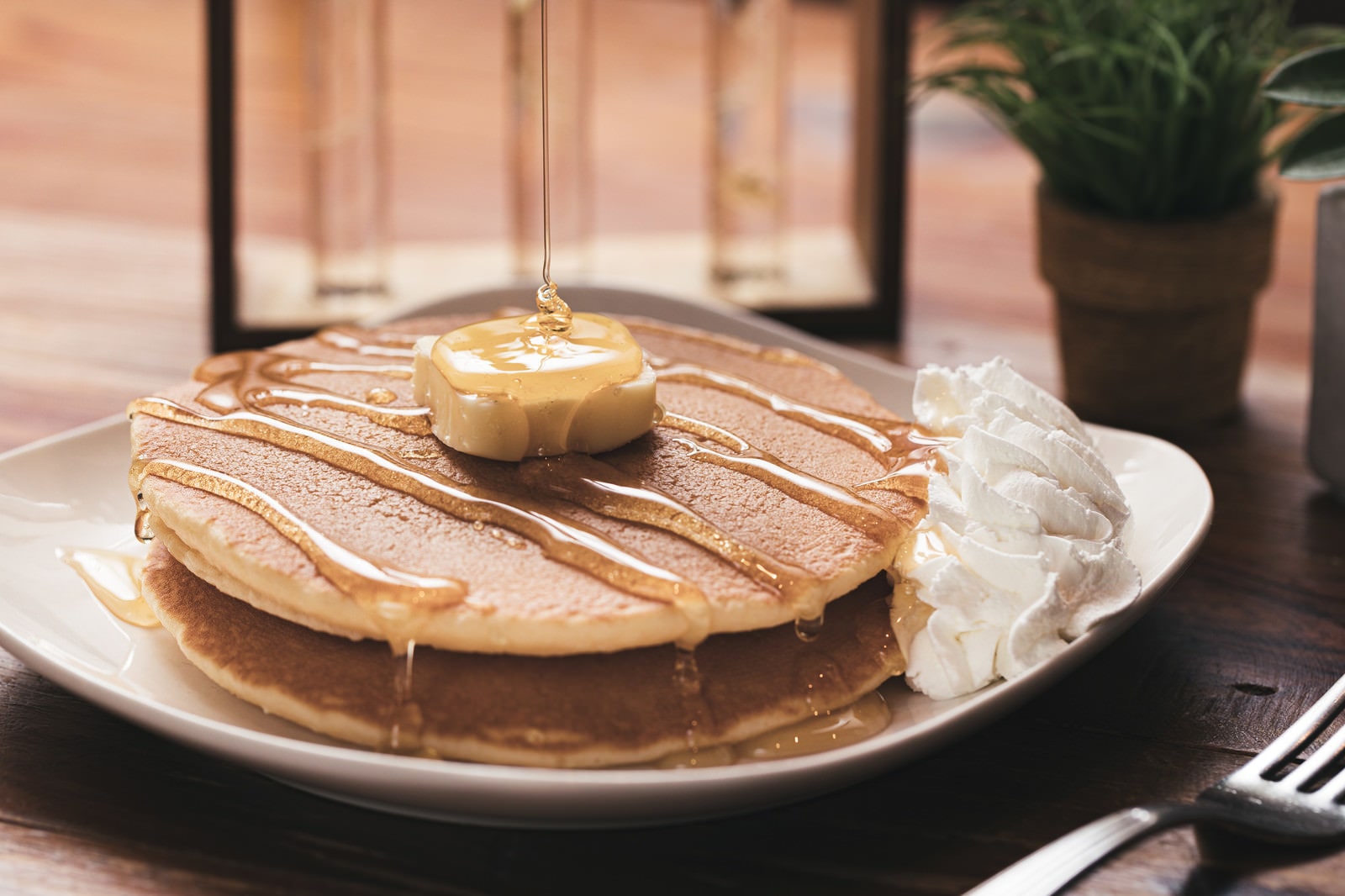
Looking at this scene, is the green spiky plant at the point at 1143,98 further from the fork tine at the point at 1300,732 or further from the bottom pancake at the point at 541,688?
the bottom pancake at the point at 541,688

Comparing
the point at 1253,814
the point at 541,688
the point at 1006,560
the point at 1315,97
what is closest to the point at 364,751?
the point at 541,688

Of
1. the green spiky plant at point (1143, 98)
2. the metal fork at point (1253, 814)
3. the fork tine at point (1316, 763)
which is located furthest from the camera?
the green spiky plant at point (1143, 98)

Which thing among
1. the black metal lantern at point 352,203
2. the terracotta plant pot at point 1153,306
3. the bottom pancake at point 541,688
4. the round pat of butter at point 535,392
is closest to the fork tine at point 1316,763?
the bottom pancake at point 541,688

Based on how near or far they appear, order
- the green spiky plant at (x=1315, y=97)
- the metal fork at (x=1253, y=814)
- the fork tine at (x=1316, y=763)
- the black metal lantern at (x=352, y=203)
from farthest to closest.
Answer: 1. the black metal lantern at (x=352, y=203)
2. the green spiky plant at (x=1315, y=97)
3. the fork tine at (x=1316, y=763)
4. the metal fork at (x=1253, y=814)

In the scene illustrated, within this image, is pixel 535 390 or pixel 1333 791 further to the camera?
pixel 535 390

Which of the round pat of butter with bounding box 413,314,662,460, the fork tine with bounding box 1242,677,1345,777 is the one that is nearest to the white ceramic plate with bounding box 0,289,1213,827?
the fork tine with bounding box 1242,677,1345,777

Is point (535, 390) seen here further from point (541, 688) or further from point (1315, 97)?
point (1315, 97)

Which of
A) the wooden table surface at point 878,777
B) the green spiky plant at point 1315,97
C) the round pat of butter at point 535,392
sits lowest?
the wooden table surface at point 878,777
